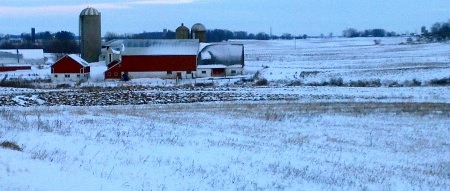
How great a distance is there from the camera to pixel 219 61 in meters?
59.9

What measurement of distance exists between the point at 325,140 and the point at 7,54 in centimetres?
6794

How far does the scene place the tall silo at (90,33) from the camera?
73250 millimetres

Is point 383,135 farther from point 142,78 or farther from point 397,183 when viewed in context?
point 142,78

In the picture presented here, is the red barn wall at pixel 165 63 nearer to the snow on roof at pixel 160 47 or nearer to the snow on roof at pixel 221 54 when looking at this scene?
the snow on roof at pixel 160 47

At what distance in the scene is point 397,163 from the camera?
13.6m

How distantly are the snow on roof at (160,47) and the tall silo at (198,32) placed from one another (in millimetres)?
17853

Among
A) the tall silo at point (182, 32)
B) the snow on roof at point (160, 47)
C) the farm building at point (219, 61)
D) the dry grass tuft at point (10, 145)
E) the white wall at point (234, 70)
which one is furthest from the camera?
the tall silo at point (182, 32)

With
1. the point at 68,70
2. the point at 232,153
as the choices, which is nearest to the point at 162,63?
the point at 68,70

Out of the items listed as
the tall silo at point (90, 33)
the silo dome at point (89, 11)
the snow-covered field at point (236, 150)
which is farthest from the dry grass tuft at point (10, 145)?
the silo dome at point (89, 11)

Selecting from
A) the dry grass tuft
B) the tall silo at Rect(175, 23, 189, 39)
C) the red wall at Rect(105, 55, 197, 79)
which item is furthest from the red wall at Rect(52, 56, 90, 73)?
the dry grass tuft

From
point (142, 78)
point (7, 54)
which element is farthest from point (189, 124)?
point (7, 54)

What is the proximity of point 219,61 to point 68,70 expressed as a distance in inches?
556

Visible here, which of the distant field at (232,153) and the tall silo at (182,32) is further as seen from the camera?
the tall silo at (182,32)

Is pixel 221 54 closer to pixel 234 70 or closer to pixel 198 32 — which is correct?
pixel 234 70
